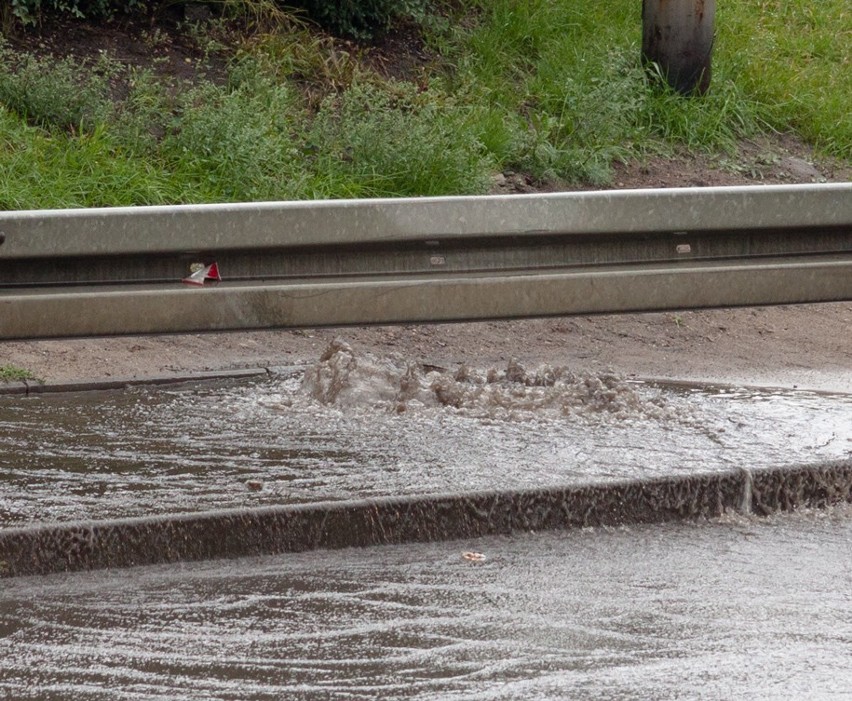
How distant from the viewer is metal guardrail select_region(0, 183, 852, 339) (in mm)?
6020

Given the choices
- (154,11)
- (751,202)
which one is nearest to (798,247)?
(751,202)

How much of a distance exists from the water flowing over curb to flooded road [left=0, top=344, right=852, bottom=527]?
0.08 m

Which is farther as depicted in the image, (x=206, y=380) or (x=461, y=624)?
(x=206, y=380)

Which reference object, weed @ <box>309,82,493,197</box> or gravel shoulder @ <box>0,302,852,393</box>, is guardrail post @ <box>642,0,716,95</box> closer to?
weed @ <box>309,82,493,197</box>

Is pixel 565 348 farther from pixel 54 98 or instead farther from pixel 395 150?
pixel 54 98

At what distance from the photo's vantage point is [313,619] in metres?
3.62

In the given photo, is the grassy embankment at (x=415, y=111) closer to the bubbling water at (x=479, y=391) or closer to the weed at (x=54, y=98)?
the weed at (x=54, y=98)

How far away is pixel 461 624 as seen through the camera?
359 cm

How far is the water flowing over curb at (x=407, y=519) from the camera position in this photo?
156 inches

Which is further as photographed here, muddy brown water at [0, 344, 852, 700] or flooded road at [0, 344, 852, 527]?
flooded road at [0, 344, 852, 527]

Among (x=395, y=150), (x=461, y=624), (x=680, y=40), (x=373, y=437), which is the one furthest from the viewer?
(x=680, y=40)

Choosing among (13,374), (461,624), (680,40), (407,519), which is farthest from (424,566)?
(680,40)

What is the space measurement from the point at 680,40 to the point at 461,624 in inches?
353

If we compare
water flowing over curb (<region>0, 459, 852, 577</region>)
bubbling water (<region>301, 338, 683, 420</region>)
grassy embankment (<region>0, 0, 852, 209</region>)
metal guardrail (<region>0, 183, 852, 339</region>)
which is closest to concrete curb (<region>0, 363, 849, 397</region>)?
metal guardrail (<region>0, 183, 852, 339</region>)
